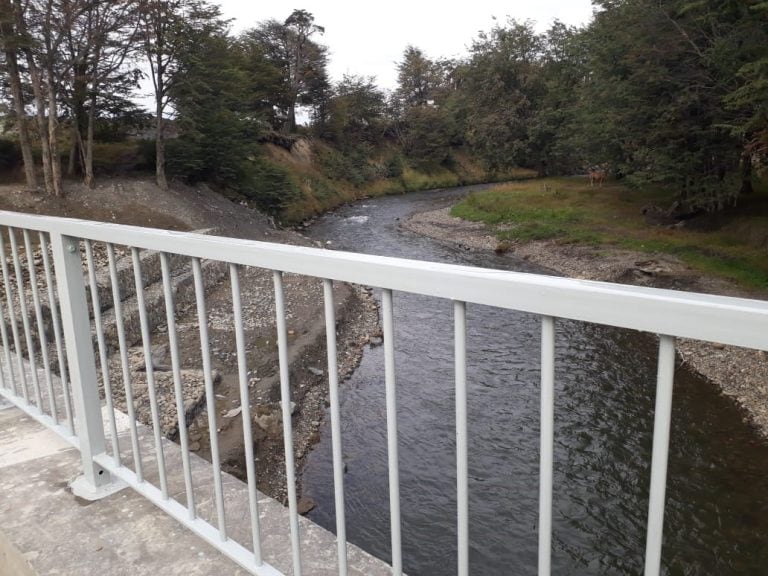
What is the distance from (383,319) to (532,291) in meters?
0.33

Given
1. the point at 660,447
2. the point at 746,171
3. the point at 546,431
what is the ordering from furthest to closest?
the point at 746,171 < the point at 546,431 < the point at 660,447

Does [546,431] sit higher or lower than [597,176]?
higher

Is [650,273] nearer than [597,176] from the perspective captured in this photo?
Yes

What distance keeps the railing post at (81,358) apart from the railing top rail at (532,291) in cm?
56

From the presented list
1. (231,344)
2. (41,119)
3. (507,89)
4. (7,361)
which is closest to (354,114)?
(507,89)

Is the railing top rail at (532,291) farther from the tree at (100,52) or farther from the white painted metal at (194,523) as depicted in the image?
the tree at (100,52)

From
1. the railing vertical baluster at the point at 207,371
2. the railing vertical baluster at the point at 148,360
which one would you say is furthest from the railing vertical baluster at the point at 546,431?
the railing vertical baluster at the point at 148,360

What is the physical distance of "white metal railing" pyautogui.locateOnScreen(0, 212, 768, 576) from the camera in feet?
2.60

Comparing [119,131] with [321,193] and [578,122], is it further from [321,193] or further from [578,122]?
[578,122]

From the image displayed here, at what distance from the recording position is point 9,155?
1686 centimetres

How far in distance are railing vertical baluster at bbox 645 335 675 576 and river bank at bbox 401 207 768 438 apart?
6.60 m

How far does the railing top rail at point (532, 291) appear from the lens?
2.38ft

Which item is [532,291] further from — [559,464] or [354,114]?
[354,114]

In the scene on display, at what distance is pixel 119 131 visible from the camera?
1888 cm
